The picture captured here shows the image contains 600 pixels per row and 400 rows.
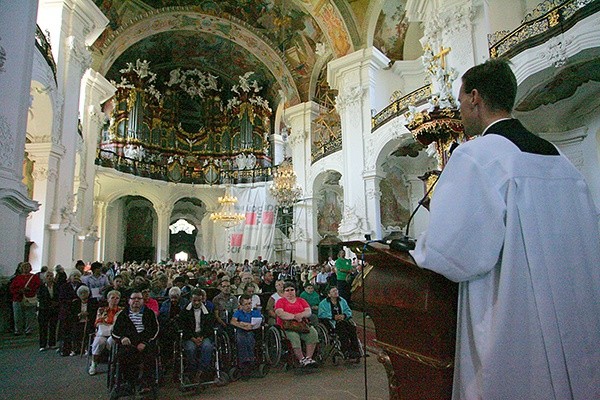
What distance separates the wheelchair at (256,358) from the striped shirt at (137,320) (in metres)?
0.99

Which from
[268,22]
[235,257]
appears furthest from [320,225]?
[268,22]

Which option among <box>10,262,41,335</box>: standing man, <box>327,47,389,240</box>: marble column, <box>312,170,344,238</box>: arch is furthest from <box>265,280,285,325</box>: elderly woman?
<box>312,170,344,238</box>: arch

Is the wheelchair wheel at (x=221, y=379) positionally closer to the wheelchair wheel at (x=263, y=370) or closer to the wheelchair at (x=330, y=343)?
the wheelchair wheel at (x=263, y=370)

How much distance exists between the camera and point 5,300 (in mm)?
6406

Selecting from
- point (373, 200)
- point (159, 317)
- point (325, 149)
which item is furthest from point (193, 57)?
point (159, 317)

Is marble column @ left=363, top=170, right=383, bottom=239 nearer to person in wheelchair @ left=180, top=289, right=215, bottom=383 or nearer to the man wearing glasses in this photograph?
the man wearing glasses

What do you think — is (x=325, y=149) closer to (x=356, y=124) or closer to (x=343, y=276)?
(x=356, y=124)

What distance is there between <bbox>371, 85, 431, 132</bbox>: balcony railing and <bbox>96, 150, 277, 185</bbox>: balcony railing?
8.22 metres

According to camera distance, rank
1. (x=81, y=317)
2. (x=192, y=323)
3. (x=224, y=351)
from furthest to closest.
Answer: (x=81, y=317) → (x=224, y=351) → (x=192, y=323)

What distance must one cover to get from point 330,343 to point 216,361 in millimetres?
1987

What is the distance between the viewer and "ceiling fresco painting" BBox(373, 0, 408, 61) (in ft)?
44.3

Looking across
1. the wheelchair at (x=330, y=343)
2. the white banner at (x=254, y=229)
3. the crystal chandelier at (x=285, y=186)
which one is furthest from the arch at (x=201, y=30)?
the wheelchair at (x=330, y=343)

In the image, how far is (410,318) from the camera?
1514mm

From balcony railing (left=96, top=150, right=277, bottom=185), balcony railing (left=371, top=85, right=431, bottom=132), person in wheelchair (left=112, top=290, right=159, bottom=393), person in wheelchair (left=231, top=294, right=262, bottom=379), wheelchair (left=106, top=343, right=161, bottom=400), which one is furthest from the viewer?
balcony railing (left=96, top=150, right=277, bottom=185)
